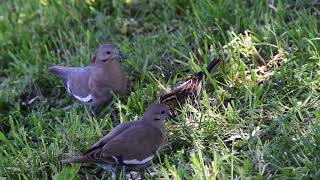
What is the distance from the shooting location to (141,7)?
24.3 feet

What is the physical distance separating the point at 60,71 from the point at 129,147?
69.8 inches

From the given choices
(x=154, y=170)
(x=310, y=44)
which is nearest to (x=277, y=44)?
(x=310, y=44)

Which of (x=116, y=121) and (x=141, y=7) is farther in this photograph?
(x=141, y=7)

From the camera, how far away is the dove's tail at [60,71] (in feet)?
20.9

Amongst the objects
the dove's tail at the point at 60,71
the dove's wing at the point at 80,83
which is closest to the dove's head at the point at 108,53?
the dove's wing at the point at 80,83

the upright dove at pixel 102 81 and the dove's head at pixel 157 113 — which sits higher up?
the dove's head at pixel 157 113

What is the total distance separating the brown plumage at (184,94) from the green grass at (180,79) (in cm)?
8

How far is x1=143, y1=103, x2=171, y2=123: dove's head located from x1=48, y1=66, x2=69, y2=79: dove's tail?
145 centimetres

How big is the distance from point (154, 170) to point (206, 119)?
0.56 meters

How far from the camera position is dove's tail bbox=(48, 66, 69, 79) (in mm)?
6358

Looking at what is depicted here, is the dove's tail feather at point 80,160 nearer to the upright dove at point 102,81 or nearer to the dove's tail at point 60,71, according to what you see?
the upright dove at point 102,81

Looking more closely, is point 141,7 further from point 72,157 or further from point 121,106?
point 72,157

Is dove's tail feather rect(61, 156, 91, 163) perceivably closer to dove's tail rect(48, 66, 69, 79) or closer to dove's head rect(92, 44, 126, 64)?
dove's head rect(92, 44, 126, 64)

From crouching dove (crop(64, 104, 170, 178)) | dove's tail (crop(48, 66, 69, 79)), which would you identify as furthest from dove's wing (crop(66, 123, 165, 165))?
dove's tail (crop(48, 66, 69, 79))
